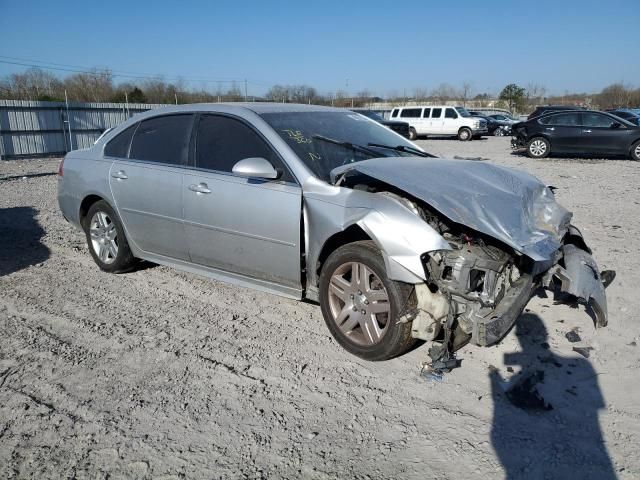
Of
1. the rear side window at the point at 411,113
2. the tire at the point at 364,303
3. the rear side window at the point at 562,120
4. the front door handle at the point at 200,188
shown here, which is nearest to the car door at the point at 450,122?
the rear side window at the point at 411,113

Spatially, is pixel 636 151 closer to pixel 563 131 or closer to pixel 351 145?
pixel 563 131

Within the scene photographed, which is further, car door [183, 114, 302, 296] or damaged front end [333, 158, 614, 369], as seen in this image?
car door [183, 114, 302, 296]

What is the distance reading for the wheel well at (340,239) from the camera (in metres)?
3.60

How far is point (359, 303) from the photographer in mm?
3512

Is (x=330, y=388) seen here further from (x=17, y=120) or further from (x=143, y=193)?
(x=17, y=120)

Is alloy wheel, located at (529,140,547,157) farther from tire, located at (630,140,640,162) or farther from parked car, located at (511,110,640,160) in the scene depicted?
tire, located at (630,140,640,162)

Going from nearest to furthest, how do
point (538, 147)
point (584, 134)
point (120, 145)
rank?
1. point (120, 145)
2. point (584, 134)
3. point (538, 147)

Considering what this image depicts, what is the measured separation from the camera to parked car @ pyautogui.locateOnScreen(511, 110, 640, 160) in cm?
1630

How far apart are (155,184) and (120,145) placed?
0.88 meters

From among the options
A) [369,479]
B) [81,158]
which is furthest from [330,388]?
[81,158]

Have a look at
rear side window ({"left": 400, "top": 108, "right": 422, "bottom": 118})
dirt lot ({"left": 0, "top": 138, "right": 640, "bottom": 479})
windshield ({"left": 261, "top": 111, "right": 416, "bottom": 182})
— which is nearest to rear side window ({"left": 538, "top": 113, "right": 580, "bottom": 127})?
rear side window ({"left": 400, "top": 108, "right": 422, "bottom": 118})

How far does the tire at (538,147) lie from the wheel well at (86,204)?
51.2 ft

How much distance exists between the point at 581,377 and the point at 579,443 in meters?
0.76

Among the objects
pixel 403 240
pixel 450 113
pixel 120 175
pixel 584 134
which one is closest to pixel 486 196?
pixel 403 240
